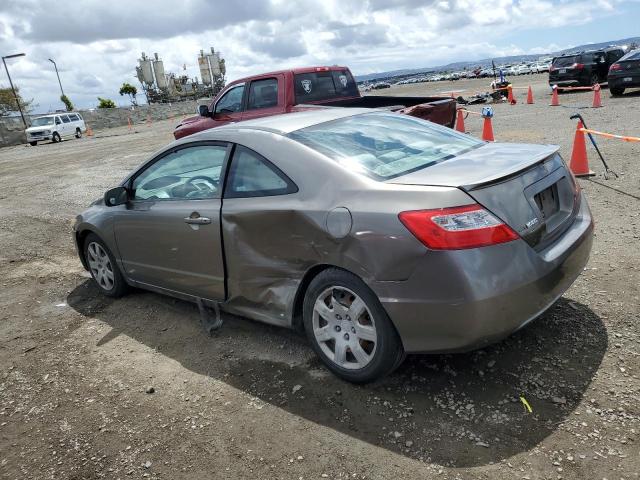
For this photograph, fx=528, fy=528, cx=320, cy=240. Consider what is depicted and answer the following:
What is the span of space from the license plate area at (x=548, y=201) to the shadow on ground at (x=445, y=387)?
86cm

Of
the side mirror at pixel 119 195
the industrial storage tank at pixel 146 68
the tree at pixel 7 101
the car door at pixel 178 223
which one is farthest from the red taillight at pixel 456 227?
the industrial storage tank at pixel 146 68

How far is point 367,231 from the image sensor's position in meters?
2.77

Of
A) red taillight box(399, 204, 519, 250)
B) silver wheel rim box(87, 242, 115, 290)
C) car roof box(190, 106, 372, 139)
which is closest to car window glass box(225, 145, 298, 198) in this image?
car roof box(190, 106, 372, 139)

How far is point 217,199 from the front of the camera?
3621 millimetres

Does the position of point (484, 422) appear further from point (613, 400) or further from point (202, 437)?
point (202, 437)

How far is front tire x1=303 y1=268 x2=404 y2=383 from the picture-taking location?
9.41 feet

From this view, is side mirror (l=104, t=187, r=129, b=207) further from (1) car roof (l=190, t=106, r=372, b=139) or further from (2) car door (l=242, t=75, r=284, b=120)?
(2) car door (l=242, t=75, r=284, b=120)

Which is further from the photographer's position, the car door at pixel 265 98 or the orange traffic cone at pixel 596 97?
the orange traffic cone at pixel 596 97

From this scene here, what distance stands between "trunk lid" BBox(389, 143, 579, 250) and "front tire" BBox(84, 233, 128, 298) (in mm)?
3083

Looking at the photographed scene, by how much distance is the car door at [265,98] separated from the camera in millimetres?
9133

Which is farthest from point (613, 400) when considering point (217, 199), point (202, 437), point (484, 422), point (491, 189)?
point (217, 199)

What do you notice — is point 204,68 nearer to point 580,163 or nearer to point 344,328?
point 580,163

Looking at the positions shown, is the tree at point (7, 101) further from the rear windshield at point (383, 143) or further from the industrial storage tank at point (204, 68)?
the rear windshield at point (383, 143)

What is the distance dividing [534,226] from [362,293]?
993mm
